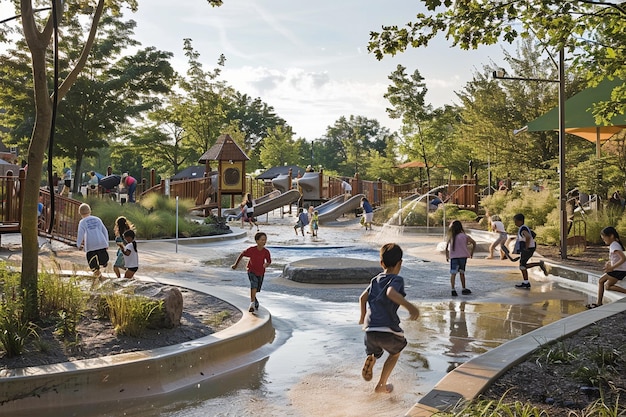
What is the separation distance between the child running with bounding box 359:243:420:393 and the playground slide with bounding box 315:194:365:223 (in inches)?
1197

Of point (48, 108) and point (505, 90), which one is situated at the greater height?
point (505, 90)

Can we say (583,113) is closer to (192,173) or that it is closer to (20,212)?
(20,212)

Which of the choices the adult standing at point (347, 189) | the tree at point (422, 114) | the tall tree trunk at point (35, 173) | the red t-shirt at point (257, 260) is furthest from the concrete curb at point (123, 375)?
the tree at point (422, 114)

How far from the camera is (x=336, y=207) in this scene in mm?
38875

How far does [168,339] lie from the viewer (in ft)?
24.5

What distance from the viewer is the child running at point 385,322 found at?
624 cm

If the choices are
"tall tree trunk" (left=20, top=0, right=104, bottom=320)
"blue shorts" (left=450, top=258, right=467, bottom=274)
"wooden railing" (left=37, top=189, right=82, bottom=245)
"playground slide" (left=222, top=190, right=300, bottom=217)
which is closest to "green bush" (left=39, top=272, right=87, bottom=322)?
"tall tree trunk" (left=20, top=0, right=104, bottom=320)

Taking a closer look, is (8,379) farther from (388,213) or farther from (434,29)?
(388,213)

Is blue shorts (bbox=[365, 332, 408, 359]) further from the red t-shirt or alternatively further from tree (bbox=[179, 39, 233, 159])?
tree (bbox=[179, 39, 233, 159])

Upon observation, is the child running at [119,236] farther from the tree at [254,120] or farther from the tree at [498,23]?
the tree at [254,120]

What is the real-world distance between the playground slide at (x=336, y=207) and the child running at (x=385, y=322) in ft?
99.8

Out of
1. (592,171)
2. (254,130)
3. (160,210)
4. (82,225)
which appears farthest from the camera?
(254,130)

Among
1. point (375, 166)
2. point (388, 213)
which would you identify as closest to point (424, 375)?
point (388, 213)

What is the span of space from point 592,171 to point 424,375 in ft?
57.6
